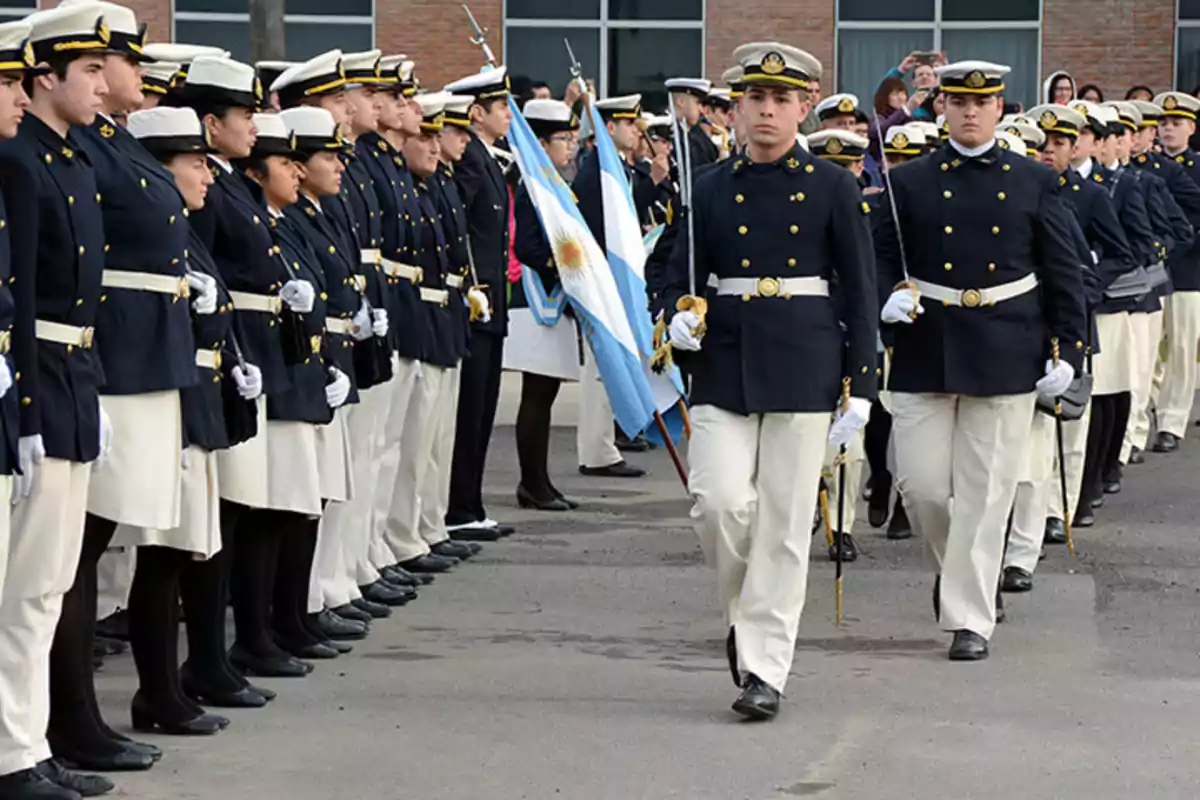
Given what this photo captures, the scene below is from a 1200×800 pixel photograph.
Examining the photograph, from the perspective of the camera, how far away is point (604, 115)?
1572 centimetres

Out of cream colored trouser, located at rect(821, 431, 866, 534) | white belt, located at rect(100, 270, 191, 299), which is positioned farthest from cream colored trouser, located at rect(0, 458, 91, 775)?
cream colored trouser, located at rect(821, 431, 866, 534)

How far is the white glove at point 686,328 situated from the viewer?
8633mm

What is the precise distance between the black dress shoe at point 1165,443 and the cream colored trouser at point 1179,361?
4 cm

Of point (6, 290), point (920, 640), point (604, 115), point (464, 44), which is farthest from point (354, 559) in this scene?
point (464, 44)

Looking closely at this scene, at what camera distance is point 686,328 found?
340 inches

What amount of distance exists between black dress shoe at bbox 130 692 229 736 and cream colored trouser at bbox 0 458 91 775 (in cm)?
101

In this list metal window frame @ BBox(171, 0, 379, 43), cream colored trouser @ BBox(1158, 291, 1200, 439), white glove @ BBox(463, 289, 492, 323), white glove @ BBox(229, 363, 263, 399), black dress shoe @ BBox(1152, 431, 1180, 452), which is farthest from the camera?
metal window frame @ BBox(171, 0, 379, 43)

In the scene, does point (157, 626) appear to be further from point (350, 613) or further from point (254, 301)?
point (350, 613)

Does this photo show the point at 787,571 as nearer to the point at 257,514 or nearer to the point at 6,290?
the point at 257,514

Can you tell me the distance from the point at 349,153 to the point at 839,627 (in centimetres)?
270

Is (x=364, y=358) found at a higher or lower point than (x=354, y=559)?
higher

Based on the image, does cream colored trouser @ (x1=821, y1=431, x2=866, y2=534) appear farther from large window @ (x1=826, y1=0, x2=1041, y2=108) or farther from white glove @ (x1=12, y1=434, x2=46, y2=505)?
large window @ (x1=826, y1=0, x2=1041, y2=108)

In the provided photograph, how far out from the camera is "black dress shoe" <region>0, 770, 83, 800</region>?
689cm

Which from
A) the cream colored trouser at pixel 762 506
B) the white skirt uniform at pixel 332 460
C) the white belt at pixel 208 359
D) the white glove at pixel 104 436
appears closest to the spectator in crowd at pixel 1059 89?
the white skirt uniform at pixel 332 460
